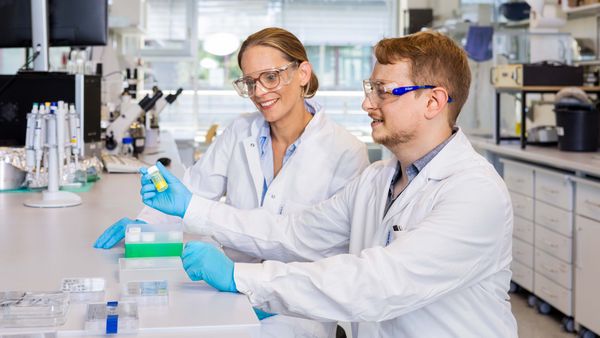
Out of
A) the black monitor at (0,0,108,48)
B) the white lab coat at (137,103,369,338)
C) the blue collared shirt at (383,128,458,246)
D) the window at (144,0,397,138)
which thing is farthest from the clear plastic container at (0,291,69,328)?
the window at (144,0,397,138)

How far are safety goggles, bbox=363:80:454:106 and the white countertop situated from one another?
7.02 feet

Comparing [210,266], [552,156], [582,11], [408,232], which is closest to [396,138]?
[408,232]

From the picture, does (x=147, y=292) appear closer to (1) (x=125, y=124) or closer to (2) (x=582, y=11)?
(1) (x=125, y=124)

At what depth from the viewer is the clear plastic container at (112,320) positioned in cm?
138

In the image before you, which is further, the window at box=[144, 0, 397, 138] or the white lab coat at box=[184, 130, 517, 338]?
the window at box=[144, 0, 397, 138]

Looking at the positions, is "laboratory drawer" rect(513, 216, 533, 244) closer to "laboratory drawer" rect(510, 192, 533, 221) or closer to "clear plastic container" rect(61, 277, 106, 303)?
"laboratory drawer" rect(510, 192, 533, 221)

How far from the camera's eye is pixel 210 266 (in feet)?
5.28

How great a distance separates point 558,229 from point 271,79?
2235 mm

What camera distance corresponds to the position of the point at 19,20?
3578mm

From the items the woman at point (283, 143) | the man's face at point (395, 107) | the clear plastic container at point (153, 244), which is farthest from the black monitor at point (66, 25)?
the man's face at point (395, 107)

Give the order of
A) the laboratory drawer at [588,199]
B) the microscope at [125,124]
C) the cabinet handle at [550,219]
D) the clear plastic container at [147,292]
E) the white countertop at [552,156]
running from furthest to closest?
the microscope at [125,124] < the cabinet handle at [550,219] < the white countertop at [552,156] < the laboratory drawer at [588,199] < the clear plastic container at [147,292]

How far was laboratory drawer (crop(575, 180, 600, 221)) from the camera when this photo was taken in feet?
12.1

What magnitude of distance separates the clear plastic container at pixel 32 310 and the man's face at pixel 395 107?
2.51ft

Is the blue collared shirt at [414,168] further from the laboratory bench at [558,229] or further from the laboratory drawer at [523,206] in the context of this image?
the laboratory drawer at [523,206]
